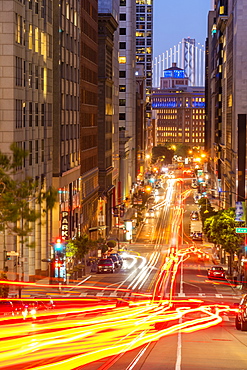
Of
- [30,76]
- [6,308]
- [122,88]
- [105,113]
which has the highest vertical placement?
[122,88]

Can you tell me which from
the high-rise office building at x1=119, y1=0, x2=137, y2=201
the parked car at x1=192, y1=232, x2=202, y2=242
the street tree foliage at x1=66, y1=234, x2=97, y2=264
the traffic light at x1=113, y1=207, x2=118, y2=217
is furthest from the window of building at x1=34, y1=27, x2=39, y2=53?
the high-rise office building at x1=119, y1=0, x2=137, y2=201

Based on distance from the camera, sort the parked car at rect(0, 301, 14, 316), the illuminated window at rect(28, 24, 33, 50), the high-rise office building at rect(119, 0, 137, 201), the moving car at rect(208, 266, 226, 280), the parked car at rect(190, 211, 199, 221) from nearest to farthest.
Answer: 1. the parked car at rect(0, 301, 14, 316)
2. the illuminated window at rect(28, 24, 33, 50)
3. the moving car at rect(208, 266, 226, 280)
4. the parked car at rect(190, 211, 199, 221)
5. the high-rise office building at rect(119, 0, 137, 201)

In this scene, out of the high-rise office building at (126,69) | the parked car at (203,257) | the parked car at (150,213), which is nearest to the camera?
the parked car at (203,257)

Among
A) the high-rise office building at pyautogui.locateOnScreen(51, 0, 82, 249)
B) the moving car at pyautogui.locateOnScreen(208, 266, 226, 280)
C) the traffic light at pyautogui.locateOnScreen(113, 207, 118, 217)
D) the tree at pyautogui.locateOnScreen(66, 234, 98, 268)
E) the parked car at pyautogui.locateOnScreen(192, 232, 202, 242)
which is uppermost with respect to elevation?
the high-rise office building at pyautogui.locateOnScreen(51, 0, 82, 249)

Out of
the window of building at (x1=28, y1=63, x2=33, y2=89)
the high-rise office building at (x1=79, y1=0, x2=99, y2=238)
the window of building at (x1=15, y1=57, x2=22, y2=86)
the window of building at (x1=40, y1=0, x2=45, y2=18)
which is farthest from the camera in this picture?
Result: the high-rise office building at (x1=79, y1=0, x2=99, y2=238)

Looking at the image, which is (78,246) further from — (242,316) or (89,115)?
(242,316)

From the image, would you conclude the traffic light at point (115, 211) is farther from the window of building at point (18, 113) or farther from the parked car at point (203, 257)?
the window of building at point (18, 113)

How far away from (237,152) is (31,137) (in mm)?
55599

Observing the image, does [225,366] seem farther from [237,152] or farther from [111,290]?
[237,152]

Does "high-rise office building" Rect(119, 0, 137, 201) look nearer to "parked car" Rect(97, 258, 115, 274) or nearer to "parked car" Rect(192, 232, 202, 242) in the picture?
"parked car" Rect(192, 232, 202, 242)

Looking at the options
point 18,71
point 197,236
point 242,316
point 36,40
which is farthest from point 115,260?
point 242,316

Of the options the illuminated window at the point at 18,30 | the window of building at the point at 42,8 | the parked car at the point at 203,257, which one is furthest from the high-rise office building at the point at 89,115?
the illuminated window at the point at 18,30

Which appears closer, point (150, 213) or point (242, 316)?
point (242, 316)

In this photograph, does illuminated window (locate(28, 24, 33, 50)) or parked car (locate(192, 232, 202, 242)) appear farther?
parked car (locate(192, 232, 202, 242))
